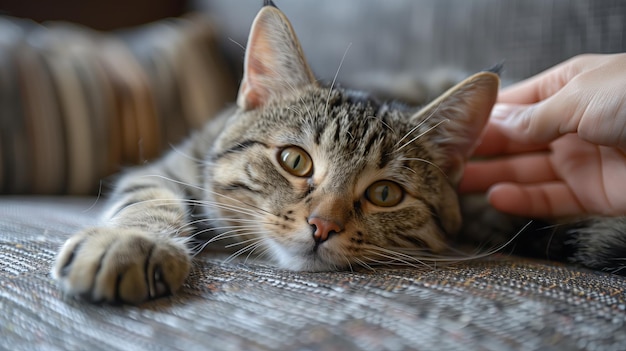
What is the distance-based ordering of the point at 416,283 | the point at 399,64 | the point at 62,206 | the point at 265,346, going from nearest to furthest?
1. the point at 265,346
2. the point at 416,283
3. the point at 62,206
4. the point at 399,64

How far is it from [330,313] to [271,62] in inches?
27.1

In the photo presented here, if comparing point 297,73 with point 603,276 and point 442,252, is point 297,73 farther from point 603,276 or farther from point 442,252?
point 603,276

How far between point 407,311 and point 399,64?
3.96 feet

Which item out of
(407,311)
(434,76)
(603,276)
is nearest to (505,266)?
(603,276)

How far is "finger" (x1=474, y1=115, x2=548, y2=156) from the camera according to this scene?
48.6 inches

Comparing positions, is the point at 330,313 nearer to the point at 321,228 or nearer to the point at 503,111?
the point at 321,228

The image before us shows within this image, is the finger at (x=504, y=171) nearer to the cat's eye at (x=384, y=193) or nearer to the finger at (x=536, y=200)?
the finger at (x=536, y=200)

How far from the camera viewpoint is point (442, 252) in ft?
3.40

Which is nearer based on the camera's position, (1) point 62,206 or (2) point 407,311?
(2) point 407,311

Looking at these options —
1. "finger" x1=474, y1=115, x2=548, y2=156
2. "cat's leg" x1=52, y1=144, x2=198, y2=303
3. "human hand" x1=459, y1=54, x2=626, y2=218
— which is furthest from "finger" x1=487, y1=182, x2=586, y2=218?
"cat's leg" x1=52, y1=144, x2=198, y2=303

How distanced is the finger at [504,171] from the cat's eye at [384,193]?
380mm

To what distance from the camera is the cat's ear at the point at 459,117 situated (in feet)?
3.23

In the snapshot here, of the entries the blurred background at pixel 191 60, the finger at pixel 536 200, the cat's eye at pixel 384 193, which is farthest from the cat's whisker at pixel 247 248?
the finger at pixel 536 200

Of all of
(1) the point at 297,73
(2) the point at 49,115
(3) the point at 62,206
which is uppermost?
(1) the point at 297,73
